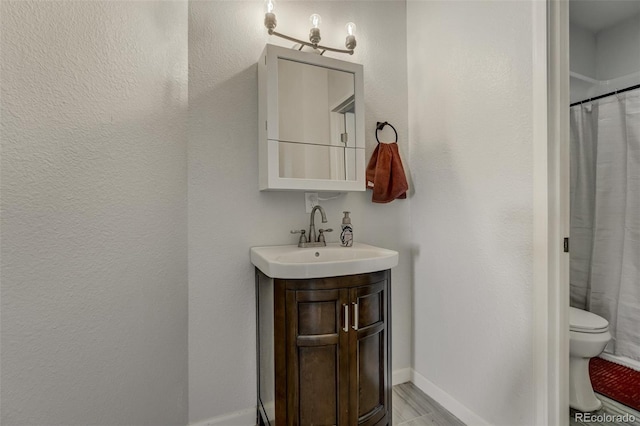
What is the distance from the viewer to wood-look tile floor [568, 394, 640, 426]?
1.55 metres

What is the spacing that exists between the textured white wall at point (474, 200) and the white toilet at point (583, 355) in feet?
1.97

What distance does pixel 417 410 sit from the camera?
5.37 feet

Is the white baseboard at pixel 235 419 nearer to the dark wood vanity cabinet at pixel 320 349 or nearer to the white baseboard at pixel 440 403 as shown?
the white baseboard at pixel 440 403

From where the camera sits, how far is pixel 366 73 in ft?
6.04

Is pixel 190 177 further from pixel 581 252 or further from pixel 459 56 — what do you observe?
pixel 581 252

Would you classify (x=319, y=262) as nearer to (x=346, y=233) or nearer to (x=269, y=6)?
(x=346, y=233)

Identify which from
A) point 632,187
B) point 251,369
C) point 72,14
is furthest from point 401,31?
point 251,369

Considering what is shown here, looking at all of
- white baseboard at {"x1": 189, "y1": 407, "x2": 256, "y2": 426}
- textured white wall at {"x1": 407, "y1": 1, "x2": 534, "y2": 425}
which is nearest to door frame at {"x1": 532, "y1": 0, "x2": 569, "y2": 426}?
textured white wall at {"x1": 407, "y1": 1, "x2": 534, "y2": 425}

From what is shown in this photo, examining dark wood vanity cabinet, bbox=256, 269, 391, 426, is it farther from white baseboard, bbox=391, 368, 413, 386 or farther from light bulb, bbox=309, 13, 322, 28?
light bulb, bbox=309, 13, 322, 28

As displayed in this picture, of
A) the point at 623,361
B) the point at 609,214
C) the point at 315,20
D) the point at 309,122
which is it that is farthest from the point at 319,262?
the point at 623,361

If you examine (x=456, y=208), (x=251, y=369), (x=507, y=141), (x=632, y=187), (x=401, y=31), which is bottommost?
(x=251, y=369)

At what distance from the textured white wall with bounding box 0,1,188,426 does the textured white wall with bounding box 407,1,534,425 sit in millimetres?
1325

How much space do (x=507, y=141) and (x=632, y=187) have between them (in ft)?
4.80

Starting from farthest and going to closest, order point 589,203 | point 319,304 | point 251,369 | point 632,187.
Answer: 1. point 589,203
2. point 632,187
3. point 251,369
4. point 319,304
